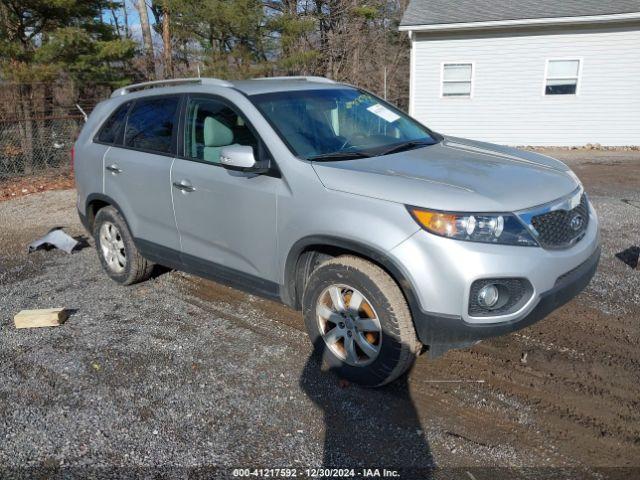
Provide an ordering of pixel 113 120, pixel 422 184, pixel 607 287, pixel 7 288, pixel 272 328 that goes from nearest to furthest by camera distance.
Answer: pixel 422 184
pixel 272 328
pixel 607 287
pixel 113 120
pixel 7 288

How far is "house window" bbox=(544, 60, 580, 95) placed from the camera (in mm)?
14539

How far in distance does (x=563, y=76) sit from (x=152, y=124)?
1353 cm

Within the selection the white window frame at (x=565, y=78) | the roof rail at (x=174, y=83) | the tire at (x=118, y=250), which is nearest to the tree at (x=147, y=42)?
the white window frame at (x=565, y=78)

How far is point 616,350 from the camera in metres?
3.57

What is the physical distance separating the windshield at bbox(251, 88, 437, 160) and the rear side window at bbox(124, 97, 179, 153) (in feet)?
2.87

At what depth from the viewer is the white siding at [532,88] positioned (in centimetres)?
1426

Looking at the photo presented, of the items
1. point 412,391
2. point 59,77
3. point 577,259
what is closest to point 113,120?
point 412,391

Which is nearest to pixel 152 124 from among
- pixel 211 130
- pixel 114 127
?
pixel 114 127

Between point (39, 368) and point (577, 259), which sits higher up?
point (577, 259)

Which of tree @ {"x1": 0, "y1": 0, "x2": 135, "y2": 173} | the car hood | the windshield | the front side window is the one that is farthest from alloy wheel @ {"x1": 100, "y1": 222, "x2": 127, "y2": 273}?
tree @ {"x1": 0, "y1": 0, "x2": 135, "y2": 173}

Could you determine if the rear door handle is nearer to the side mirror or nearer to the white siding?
the side mirror

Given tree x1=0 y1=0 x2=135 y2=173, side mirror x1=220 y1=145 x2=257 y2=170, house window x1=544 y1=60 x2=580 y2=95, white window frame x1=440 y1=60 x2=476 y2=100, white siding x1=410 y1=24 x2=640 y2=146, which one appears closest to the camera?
side mirror x1=220 y1=145 x2=257 y2=170

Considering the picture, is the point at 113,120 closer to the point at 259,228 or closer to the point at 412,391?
the point at 259,228

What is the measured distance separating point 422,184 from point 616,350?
191 cm
